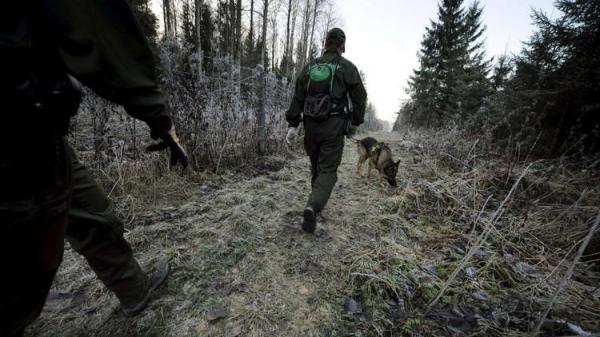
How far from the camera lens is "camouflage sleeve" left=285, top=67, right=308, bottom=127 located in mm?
2715

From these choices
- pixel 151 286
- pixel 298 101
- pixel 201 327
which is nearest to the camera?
pixel 201 327

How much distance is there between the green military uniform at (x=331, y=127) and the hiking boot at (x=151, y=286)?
139cm

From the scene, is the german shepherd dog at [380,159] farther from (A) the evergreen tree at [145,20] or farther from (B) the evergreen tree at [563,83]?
(A) the evergreen tree at [145,20]

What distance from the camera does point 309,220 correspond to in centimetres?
239

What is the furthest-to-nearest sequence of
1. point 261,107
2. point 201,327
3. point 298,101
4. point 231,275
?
point 261,107 < point 298,101 < point 231,275 < point 201,327

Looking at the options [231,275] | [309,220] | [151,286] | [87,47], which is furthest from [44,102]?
[309,220]

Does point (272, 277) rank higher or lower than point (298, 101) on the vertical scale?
lower

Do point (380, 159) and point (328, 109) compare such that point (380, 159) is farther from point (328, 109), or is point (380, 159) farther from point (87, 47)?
point (87, 47)

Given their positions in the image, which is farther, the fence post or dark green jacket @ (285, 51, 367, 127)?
the fence post

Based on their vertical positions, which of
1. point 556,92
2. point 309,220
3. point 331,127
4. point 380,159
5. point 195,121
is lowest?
point 309,220

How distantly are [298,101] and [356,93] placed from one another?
695 mm

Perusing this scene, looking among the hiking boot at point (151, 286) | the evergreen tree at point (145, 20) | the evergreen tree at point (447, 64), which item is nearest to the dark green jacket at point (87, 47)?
the hiking boot at point (151, 286)

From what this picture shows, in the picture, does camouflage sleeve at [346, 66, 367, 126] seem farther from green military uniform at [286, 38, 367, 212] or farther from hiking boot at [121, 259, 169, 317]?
hiking boot at [121, 259, 169, 317]

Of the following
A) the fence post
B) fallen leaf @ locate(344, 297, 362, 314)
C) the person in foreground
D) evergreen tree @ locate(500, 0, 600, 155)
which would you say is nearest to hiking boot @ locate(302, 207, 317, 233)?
the person in foreground
